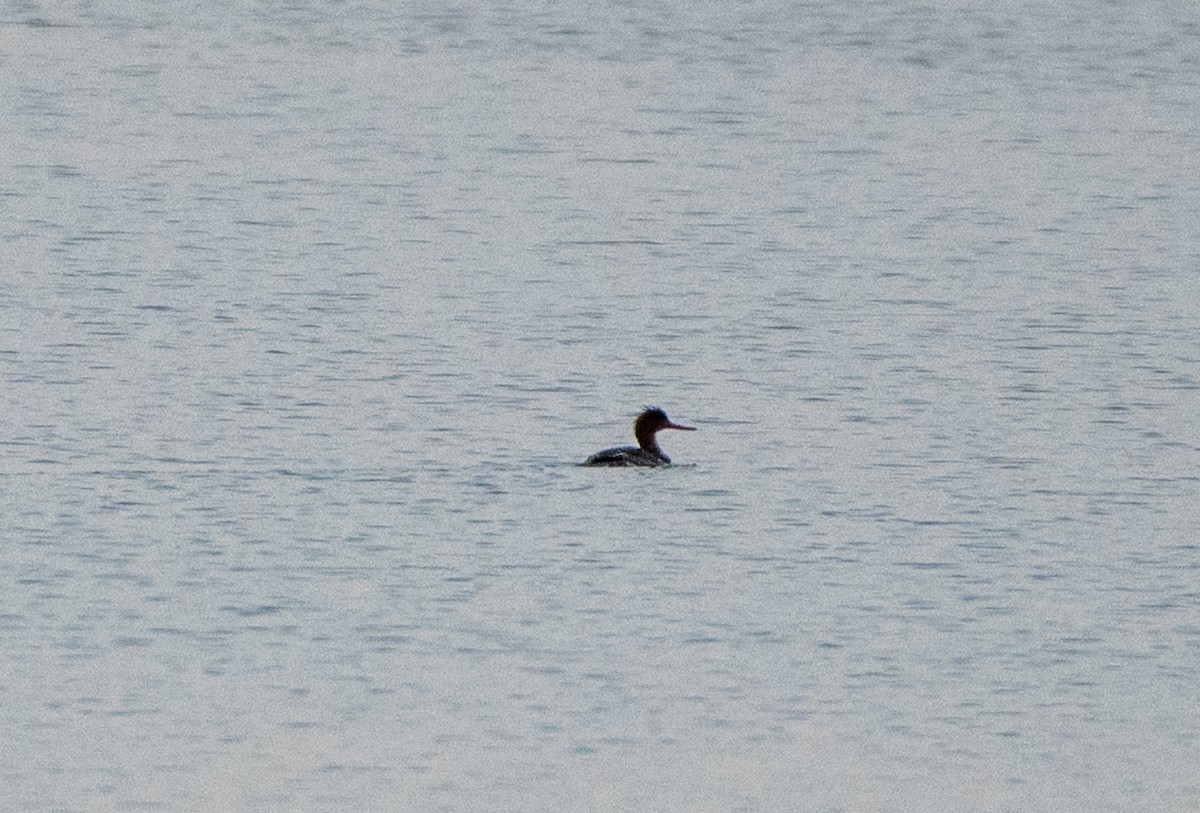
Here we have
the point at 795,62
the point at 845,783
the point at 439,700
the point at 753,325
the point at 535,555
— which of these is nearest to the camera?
the point at 845,783

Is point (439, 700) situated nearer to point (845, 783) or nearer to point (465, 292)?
point (845, 783)

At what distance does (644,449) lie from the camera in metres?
15.2

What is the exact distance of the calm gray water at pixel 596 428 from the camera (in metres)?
10.4

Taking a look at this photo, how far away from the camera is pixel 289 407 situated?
1623 cm

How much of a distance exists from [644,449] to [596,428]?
2.96ft

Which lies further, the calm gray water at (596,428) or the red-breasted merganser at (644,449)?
the red-breasted merganser at (644,449)

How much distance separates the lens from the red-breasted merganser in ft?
49.3

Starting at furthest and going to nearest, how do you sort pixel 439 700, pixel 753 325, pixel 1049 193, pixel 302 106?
pixel 302 106
pixel 1049 193
pixel 753 325
pixel 439 700

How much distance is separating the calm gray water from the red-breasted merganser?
119mm

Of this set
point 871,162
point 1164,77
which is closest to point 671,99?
point 871,162

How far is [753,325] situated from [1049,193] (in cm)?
619

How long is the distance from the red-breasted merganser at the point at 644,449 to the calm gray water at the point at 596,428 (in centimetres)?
12

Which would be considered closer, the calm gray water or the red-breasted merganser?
the calm gray water

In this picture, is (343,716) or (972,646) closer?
(343,716)
